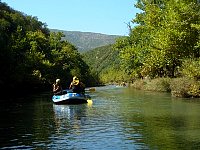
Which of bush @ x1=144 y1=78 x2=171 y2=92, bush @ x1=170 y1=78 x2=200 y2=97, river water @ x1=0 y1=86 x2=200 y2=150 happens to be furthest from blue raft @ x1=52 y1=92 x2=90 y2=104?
bush @ x1=144 y1=78 x2=171 y2=92

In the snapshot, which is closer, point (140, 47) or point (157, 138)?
point (157, 138)

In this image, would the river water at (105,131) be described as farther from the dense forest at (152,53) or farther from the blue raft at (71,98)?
the dense forest at (152,53)

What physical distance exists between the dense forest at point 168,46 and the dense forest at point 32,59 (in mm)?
17560

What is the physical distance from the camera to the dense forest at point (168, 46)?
149 ft

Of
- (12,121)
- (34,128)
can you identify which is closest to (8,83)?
(12,121)

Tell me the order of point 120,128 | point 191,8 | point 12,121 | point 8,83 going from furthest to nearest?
point 8,83
point 191,8
point 12,121
point 120,128

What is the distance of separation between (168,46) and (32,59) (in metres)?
38.5

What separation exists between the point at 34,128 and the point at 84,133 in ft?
11.7

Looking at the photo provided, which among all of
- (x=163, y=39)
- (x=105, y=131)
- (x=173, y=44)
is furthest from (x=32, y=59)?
(x=105, y=131)

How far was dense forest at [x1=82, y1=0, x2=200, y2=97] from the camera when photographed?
45.4 meters

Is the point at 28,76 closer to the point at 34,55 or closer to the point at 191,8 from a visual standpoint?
the point at 34,55

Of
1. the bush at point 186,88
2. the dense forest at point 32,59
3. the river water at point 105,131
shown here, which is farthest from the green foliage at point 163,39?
the river water at point 105,131

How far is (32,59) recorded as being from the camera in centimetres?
8250

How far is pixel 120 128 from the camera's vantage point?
2209 centimetres
